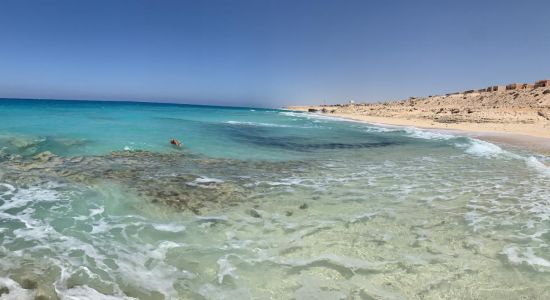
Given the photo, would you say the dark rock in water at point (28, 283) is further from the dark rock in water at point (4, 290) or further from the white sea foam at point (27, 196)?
the white sea foam at point (27, 196)

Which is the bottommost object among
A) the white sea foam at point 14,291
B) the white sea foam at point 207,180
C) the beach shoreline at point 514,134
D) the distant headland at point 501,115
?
the white sea foam at point 14,291

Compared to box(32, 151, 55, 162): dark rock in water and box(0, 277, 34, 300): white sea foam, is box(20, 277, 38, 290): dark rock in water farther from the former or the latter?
box(32, 151, 55, 162): dark rock in water

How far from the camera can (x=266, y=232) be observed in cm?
608

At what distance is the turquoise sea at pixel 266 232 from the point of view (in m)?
4.36

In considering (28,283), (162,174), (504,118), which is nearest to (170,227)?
(28,283)

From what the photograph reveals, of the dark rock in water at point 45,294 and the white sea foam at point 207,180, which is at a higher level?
the white sea foam at point 207,180

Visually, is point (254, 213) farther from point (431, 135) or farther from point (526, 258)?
point (431, 135)

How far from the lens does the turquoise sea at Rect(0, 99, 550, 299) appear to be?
4363 mm

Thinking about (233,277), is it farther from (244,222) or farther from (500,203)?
(500,203)

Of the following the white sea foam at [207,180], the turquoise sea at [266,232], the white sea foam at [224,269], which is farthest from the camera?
the white sea foam at [207,180]

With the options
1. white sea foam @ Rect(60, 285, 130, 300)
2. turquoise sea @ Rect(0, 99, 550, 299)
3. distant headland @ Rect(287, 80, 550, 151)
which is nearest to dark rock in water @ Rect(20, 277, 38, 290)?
turquoise sea @ Rect(0, 99, 550, 299)

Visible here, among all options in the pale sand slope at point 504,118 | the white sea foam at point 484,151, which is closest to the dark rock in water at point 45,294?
the white sea foam at point 484,151

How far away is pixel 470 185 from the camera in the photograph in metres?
9.67

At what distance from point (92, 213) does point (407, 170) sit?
350 inches
